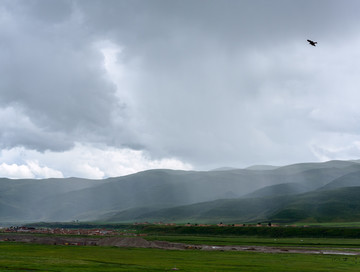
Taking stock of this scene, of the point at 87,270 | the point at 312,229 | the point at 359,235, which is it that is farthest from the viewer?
the point at 312,229

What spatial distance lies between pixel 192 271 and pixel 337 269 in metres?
26.2

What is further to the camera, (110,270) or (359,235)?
(359,235)

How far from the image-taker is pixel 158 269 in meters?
57.3

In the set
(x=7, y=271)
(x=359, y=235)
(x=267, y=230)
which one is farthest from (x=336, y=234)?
(x=7, y=271)

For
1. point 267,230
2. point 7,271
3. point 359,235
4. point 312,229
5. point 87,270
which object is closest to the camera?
point 7,271

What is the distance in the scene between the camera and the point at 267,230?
19412 cm

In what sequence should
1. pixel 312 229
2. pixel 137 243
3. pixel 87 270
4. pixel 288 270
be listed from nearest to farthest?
pixel 87 270 → pixel 288 270 → pixel 137 243 → pixel 312 229

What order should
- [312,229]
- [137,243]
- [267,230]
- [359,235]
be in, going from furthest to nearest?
[267,230] < [312,229] < [359,235] < [137,243]

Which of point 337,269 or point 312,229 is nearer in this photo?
point 337,269

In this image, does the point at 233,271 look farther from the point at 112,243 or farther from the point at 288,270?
the point at 112,243

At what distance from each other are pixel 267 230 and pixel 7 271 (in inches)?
6418

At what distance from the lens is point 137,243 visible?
118062 mm

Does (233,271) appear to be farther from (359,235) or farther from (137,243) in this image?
(359,235)

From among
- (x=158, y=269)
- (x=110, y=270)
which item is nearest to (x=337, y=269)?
(x=158, y=269)
